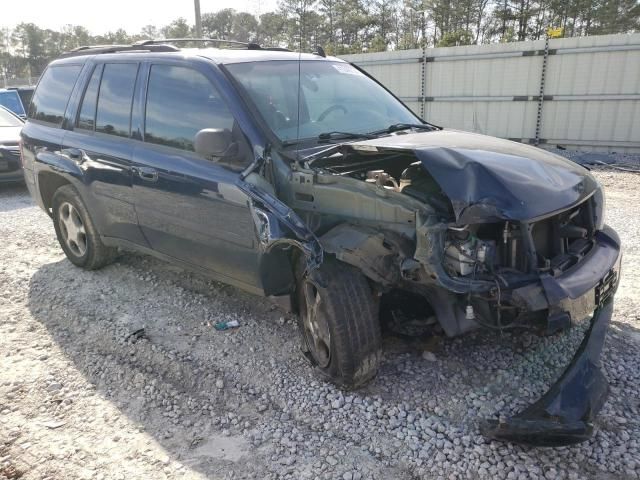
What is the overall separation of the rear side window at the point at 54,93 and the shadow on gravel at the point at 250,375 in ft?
5.87

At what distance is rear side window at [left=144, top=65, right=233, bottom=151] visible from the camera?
139 inches

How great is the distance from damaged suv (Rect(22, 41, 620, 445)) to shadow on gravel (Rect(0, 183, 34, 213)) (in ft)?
14.1

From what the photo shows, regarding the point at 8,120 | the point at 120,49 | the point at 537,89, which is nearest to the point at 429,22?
the point at 537,89

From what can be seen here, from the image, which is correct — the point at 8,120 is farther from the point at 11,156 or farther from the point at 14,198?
the point at 14,198

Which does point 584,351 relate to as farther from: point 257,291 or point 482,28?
point 482,28

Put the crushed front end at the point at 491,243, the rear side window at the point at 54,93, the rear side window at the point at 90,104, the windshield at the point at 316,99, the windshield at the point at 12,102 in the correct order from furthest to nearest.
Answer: the windshield at the point at 12,102
the rear side window at the point at 54,93
the rear side window at the point at 90,104
the windshield at the point at 316,99
the crushed front end at the point at 491,243

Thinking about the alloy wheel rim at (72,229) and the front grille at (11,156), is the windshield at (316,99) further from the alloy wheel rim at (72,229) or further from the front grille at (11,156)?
the front grille at (11,156)

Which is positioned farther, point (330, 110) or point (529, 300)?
point (330, 110)

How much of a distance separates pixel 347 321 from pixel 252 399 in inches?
29.9

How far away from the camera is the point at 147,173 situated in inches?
153

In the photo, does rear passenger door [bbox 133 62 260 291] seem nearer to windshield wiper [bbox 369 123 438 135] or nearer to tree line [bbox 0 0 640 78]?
windshield wiper [bbox 369 123 438 135]

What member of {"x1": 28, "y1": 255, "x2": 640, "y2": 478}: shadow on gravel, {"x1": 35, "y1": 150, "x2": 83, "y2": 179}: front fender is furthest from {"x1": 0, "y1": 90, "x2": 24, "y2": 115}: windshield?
{"x1": 28, "y1": 255, "x2": 640, "y2": 478}: shadow on gravel

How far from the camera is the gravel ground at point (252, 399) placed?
8.40ft

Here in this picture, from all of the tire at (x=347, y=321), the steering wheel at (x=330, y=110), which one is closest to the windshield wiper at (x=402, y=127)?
the steering wheel at (x=330, y=110)
